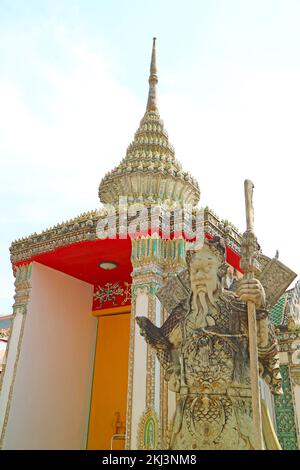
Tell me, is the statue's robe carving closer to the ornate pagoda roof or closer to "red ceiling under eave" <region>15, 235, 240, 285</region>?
"red ceiling under eave" <region>15, 235, 240, 285</region>

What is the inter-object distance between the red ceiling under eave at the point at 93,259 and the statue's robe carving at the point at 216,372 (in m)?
4.04

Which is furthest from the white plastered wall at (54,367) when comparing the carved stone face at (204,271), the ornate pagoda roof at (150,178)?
the carved stone face at (204,271)

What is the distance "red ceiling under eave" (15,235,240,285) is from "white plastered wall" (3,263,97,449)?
30cm

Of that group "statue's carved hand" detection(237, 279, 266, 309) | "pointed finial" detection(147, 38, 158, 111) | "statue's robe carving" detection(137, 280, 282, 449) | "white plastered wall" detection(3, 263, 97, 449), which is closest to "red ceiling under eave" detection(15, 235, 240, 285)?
"white plastered wall" detection(3, 263, 97, 449)

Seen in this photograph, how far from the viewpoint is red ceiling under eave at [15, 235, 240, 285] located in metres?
8.77

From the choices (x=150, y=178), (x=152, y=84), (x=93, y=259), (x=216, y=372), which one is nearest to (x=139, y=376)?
(x=93, y=259)

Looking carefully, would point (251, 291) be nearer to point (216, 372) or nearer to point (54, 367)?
point (216, 372)

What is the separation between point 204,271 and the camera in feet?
14.8

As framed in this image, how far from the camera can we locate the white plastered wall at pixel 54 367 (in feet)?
28.6

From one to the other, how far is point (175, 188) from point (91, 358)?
14.4 feet

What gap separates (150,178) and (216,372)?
642 cm

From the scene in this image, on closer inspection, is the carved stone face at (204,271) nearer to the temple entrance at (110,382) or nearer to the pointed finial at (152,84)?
the temple entrance at (110,382)

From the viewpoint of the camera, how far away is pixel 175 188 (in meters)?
10.1
